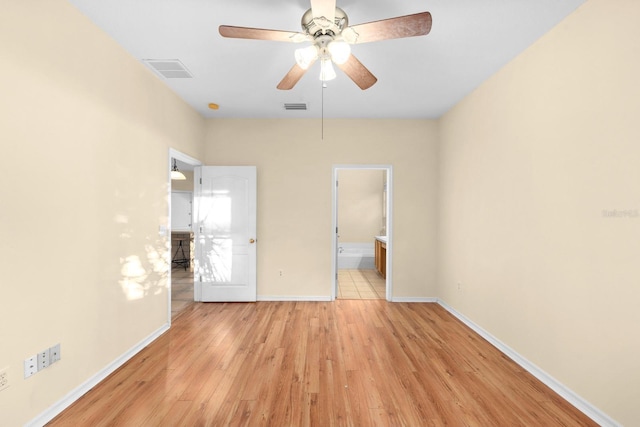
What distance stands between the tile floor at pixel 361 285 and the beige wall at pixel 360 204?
1.28 meters

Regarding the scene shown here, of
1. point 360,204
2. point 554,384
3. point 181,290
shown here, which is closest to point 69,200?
point 181,290

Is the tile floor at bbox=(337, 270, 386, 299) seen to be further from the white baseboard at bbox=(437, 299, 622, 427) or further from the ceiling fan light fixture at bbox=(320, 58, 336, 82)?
the ceiling fan light fixture at bbox=(320, 58, 336, 82)

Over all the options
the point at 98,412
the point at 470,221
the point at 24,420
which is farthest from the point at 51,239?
the point at 470,221

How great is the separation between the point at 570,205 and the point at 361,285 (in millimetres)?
3676

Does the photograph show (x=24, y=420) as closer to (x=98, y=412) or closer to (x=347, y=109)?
(x=98, y=412)

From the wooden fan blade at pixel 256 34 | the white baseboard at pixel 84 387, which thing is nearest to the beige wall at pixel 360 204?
the white baseboard at pixel 84 387

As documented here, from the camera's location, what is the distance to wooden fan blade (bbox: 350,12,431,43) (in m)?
1.56

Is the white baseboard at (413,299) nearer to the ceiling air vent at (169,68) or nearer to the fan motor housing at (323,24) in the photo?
the fan motor housing at (323,24)

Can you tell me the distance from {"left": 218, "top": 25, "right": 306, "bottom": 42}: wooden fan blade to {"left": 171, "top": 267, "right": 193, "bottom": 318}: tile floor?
11.2 feet

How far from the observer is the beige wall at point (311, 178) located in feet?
14.5

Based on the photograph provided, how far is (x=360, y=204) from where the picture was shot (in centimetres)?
751

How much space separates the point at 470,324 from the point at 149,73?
4506 millimetres

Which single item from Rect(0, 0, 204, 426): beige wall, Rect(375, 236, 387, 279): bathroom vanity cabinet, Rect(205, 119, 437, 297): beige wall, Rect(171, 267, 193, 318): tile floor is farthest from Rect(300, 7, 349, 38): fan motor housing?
A: Rect(375, 236, 387, 279): bathroom vanity cabinet

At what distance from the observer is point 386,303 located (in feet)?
14.1
